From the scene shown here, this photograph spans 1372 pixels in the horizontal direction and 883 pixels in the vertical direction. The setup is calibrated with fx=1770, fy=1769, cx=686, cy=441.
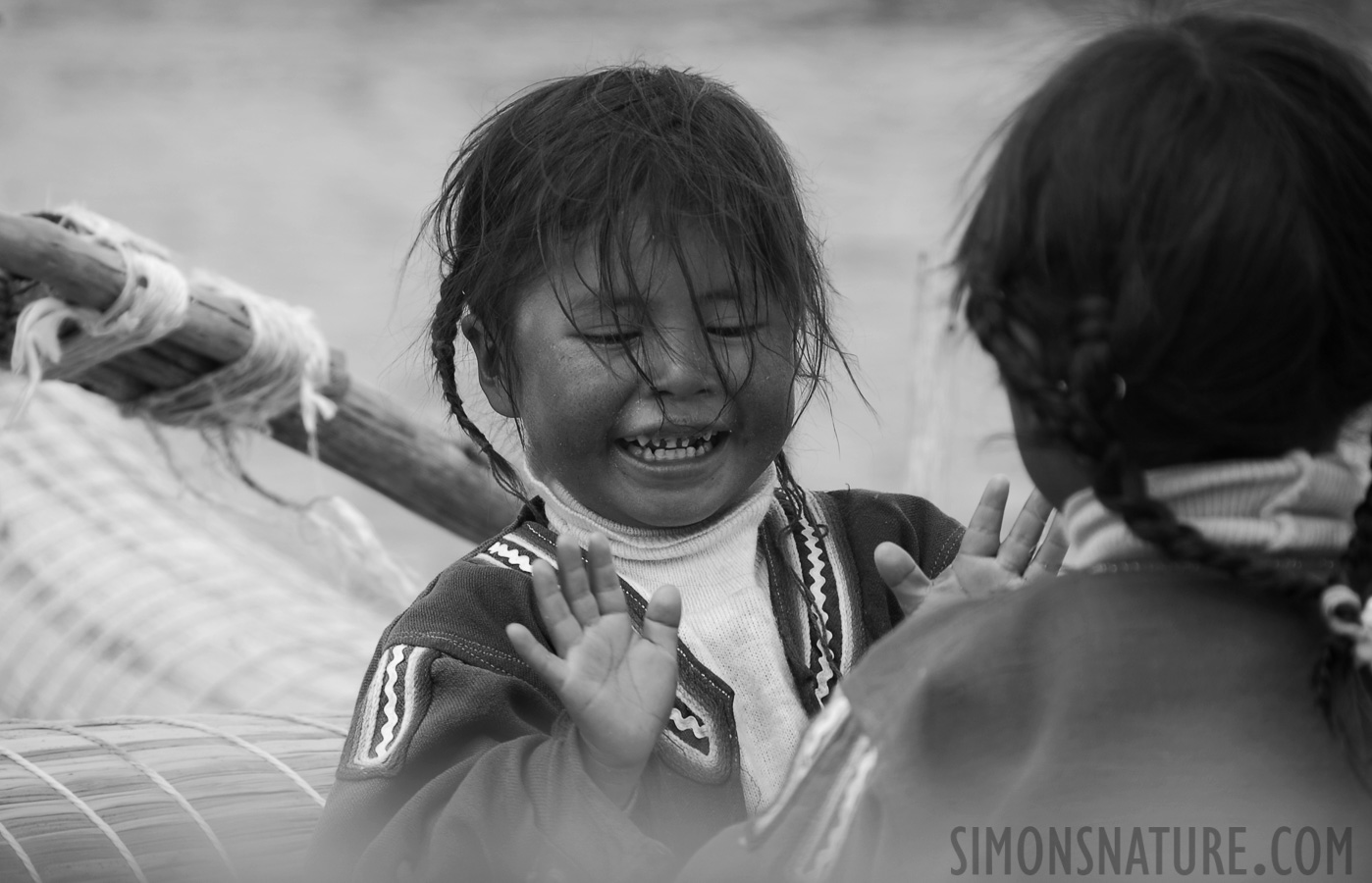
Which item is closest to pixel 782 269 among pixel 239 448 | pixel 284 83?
pixel 239 448

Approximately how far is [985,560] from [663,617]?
30 cm

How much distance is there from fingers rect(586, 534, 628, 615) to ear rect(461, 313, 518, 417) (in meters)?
0.34

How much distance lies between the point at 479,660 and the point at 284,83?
7.13 metres

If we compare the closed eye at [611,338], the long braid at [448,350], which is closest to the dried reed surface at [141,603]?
the long braid at [448,350]

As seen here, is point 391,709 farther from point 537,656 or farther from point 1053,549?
point 1053,549

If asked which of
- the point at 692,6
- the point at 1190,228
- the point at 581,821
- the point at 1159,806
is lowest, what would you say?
the point at 692,6

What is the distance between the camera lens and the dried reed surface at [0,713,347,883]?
5.79ft

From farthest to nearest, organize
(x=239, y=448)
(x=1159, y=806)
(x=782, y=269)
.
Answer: (x=239, y=448) < (x=782, y=269) < (x=1159, y=806)

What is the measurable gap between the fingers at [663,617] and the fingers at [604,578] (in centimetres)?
2

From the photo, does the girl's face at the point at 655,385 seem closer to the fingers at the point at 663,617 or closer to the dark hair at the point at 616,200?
the dark hair at the point at 616,200

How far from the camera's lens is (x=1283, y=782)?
3.28 ft

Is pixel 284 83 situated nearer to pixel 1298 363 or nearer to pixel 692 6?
pixel 692 6

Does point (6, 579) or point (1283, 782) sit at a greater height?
point (1283, 782)

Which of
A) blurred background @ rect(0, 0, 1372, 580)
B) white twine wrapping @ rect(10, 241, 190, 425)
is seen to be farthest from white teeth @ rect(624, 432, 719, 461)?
blurred background @ rect(0, 0, 1372, 580)
